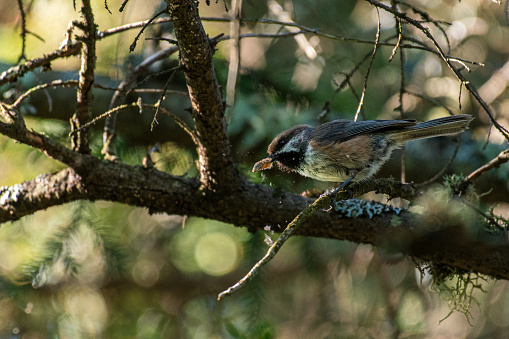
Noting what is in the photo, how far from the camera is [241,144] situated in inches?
172

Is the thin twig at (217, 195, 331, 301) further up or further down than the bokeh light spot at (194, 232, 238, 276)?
further up

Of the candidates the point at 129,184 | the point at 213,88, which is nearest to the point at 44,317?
the point at 129,184

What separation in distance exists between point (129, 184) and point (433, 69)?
15.0ft

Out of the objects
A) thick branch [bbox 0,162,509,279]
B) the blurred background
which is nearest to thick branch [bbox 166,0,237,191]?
thick branch [bbox 0,162,509,279]

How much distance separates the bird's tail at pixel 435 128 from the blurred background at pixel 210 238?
2.48ft

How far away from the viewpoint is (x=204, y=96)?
8.63ft

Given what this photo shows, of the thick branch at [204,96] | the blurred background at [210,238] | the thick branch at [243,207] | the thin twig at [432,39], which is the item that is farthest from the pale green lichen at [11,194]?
the thin twig at [432,39]

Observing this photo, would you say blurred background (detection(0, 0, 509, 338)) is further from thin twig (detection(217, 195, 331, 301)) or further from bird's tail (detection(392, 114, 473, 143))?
thin twig (detection(217, 195, 331, 301))

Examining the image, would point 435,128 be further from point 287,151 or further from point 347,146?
point 287,151

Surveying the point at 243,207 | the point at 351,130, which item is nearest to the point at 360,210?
the point at 351,130

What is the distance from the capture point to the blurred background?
4.21 metres

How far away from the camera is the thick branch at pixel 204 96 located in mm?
2301

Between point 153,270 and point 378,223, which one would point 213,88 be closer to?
point 378,223

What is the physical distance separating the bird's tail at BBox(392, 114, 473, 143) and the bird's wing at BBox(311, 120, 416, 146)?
0.05 meters
